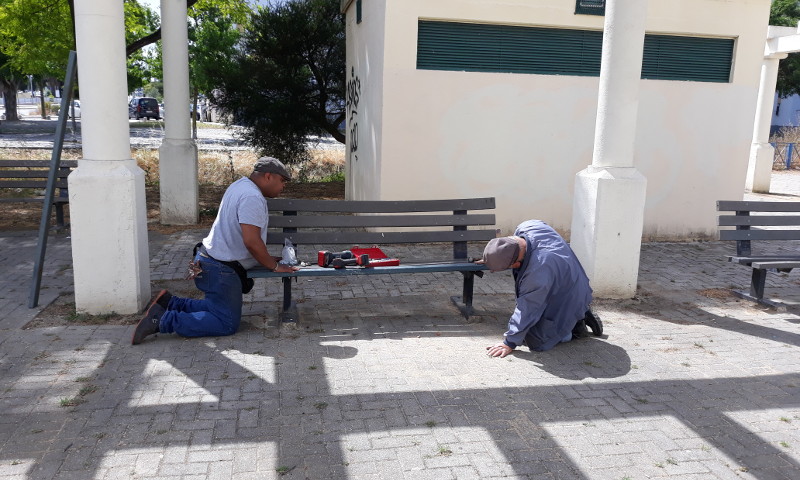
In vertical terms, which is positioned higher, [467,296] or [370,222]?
[370,222]

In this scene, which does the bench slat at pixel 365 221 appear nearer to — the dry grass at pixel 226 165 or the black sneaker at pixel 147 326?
the black sneaker at pixel 147 326

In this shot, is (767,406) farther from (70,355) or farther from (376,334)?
(70,355)

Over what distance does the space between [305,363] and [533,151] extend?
214 inches

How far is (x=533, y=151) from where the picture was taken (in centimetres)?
892

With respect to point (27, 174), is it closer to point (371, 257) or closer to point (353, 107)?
point (353, 107)

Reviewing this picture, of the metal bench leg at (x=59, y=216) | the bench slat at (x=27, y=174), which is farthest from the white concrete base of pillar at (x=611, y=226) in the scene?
the bench slat at (x=27, y=174)

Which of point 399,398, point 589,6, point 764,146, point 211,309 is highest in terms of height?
point 589,6

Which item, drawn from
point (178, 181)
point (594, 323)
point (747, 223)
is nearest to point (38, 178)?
point (178, 181)

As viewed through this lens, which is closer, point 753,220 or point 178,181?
point 753,220

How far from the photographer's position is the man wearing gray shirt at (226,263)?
192 inches

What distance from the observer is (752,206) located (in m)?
6.47

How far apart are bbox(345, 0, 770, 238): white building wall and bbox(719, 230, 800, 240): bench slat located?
2786 millimetres

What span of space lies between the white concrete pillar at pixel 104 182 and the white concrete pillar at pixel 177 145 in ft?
14.5

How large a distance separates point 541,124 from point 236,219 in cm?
527
